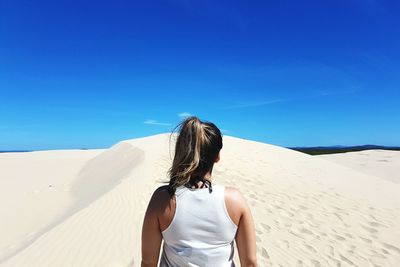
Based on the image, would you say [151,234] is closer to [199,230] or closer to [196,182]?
[199,230]

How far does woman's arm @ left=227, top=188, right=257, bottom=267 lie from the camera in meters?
1.93

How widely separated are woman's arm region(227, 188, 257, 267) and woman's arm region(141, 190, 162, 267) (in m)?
0.41

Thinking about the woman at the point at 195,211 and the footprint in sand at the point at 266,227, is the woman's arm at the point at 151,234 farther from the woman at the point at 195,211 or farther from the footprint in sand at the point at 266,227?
the footprint in sand at the point at 266,227

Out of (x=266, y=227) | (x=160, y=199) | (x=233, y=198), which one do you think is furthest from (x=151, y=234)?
(x=266, y=227)

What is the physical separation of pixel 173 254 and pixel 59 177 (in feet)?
70.3

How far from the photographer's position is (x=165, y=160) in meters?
16.8

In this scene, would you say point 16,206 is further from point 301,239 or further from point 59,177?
point 301,239

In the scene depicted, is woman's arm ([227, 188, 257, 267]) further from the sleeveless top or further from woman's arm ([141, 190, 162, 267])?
woman's arm ([141, 190, 162, 267])

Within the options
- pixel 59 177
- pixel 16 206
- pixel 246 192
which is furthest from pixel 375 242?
pixel 59 177

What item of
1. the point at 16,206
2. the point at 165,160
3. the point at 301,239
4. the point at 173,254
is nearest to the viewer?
the point at 173,254

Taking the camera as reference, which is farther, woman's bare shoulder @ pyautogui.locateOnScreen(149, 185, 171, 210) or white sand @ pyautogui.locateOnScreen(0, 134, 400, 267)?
white sand @ pyautogui.locateOnScreen(0, 134, 400, 267)

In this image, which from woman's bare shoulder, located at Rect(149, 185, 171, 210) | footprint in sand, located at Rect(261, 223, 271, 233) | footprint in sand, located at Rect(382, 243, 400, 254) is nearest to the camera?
woman's bare shoulder, located at Rect(149, 185, 171, 210)

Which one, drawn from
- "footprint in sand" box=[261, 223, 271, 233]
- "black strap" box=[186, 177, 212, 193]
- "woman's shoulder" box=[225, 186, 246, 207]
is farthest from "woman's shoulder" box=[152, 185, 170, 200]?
"footprint in sand" box=[261, 223, 271, 233]

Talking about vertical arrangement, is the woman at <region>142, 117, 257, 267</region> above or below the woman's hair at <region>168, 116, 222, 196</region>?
below
